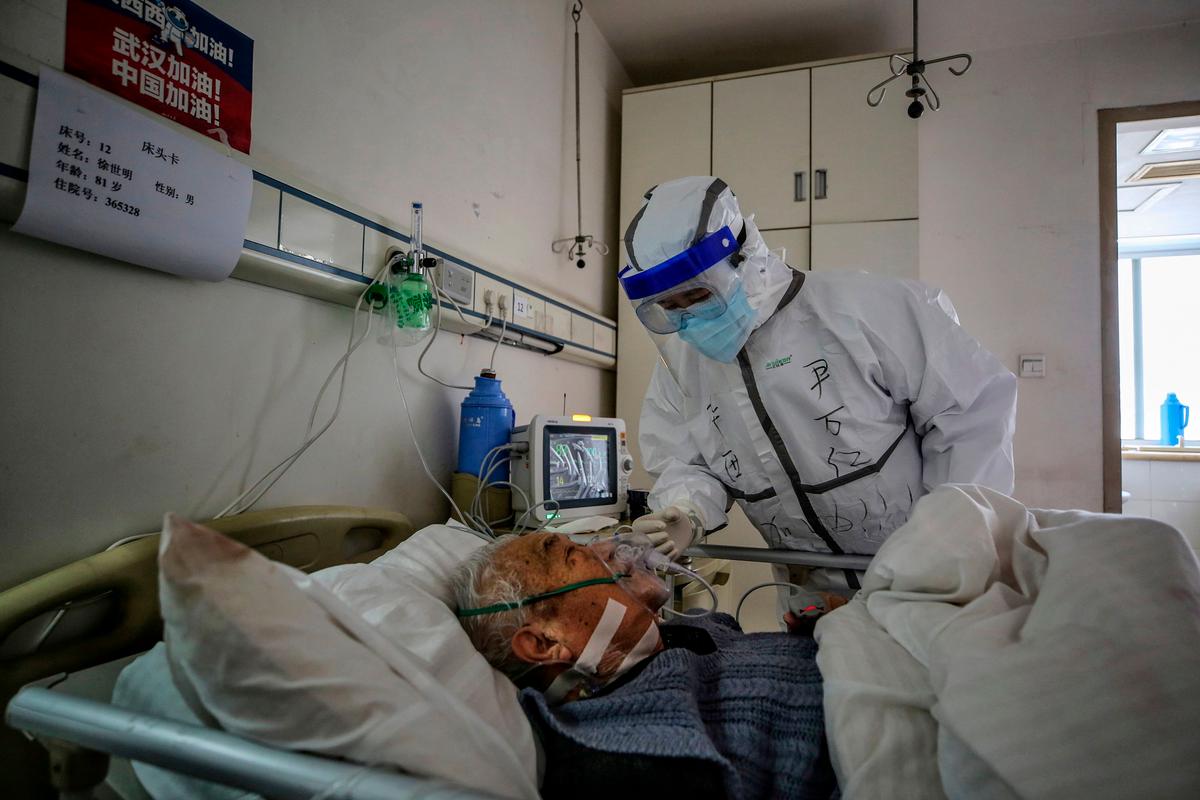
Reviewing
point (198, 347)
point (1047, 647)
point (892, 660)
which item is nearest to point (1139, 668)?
point (1047, 647)

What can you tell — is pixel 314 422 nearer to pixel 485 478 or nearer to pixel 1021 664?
pixel 485 478

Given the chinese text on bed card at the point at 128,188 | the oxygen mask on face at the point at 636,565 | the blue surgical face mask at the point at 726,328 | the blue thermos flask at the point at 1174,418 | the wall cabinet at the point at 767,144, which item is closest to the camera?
the chinese text on bed card at the point at 128,188

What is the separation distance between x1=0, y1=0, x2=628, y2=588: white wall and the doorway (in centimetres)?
261

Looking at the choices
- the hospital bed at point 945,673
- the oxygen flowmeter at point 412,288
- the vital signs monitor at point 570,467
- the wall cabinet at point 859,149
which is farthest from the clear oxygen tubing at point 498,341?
the wall cabinet at point 859,149

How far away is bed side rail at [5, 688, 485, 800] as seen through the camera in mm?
483

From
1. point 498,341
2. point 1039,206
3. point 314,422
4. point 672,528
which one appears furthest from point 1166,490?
point 314,422

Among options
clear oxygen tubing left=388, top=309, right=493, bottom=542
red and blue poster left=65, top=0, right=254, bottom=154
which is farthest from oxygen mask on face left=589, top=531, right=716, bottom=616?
red and blue poster left=65, top=0, right=254, bottom=154

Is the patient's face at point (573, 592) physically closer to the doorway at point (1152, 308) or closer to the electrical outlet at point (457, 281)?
the electrical outlet at point (457, 281)

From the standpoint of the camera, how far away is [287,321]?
125cm

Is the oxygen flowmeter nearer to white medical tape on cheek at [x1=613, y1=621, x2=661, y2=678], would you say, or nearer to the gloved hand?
the gloved hand

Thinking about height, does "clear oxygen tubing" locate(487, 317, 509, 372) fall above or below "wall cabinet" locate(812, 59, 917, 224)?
below

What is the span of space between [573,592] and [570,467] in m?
0.81

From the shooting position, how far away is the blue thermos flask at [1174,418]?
4723 mm

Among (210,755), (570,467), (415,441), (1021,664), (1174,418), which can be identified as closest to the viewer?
(210,755)
